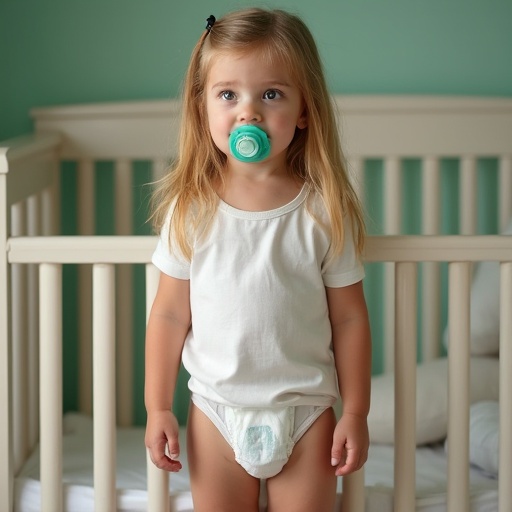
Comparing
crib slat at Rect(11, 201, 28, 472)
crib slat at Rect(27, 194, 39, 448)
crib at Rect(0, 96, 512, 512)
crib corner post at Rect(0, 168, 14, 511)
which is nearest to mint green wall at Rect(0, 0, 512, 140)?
crib at Rect(0, 96, 512, 512)

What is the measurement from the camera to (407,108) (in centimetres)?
210

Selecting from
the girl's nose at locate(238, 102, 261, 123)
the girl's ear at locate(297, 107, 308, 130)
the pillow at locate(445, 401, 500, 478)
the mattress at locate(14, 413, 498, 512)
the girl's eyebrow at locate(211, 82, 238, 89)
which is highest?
the girl's eyebrow at locate(211, 82, 238, 89)

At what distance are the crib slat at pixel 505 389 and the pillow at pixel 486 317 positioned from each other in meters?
0.52

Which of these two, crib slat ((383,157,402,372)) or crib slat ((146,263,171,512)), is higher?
crib slat ((383,157,402,372))

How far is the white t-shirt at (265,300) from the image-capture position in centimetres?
132

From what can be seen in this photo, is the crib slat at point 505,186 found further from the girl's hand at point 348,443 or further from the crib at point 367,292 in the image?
the girl's hand at point 348,443

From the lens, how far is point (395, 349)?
57.2 inches

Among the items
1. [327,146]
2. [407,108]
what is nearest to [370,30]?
[407,108]

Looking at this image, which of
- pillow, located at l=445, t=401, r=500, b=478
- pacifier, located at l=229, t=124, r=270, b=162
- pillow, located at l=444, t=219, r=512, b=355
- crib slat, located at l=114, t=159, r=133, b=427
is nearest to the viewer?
pacifier, located at l=229, t=124, r=270, b=162

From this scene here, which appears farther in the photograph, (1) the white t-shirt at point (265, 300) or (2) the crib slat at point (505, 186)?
(2) the crib slat at point (505, 186)

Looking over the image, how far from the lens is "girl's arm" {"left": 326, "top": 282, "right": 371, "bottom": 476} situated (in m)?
1.37

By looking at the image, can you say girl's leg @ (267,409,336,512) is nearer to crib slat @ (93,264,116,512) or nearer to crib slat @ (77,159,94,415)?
crib slat @ (93,264,116,512)

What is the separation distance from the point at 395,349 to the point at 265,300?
238mm

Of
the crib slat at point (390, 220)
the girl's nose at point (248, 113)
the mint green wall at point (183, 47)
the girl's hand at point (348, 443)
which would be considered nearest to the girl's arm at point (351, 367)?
the girl's hand at point (348, 443)
